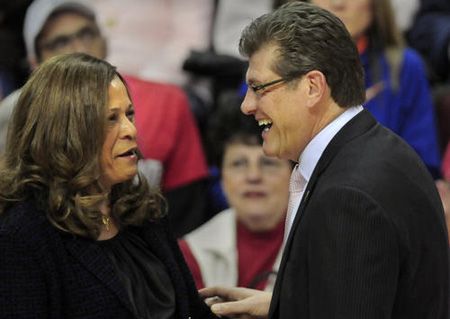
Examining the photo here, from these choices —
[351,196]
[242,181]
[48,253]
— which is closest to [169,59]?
[242,181]

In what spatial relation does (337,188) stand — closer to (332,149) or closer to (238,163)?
(332,149)

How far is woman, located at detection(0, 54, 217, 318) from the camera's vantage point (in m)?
2.70

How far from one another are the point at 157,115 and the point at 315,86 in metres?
2.13

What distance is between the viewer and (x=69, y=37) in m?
4.77

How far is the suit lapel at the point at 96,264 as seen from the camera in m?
A: 2.80

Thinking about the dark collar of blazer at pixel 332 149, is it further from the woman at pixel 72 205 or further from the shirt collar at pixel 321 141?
the woman at pixel 72 205

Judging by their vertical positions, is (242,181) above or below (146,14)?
below

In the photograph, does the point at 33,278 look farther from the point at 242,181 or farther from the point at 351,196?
the point at 242,181

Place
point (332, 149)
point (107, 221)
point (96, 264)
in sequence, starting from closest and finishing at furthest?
point (332, 149)
point (96, 264)
point (107, 221)

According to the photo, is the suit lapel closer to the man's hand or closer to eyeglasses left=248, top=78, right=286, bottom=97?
the man's hand

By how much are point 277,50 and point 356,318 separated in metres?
0.73

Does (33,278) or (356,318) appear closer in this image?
(356,318)

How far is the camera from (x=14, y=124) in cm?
287

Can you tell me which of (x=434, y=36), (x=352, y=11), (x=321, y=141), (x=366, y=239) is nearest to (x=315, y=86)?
(x=321, y=141)
